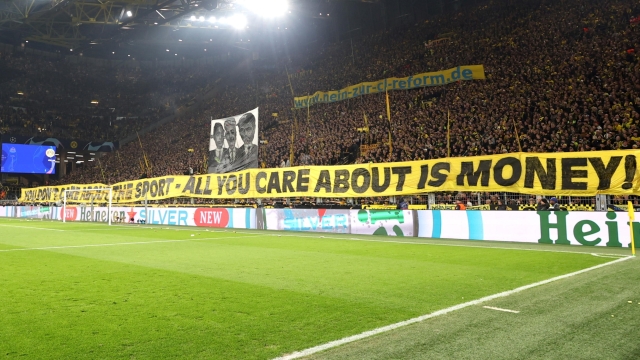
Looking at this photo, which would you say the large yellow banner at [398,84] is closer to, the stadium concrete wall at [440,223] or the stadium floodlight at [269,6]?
the stadium floodlight at [269,6]

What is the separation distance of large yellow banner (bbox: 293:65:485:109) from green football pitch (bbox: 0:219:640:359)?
753 inches

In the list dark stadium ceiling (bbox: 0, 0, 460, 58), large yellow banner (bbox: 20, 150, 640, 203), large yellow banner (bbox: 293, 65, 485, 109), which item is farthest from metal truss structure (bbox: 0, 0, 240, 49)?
large yellow banner (bbox: 20, 150, 640, 203)

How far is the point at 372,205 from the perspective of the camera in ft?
63.6

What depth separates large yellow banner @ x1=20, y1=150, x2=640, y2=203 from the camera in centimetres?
1362

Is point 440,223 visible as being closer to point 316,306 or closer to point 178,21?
point 316,306

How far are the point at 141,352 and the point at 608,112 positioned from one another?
19.7 m

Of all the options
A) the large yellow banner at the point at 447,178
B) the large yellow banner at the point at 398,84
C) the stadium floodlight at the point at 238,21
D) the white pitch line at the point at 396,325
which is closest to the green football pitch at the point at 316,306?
the white pitch line at the point at 396,325

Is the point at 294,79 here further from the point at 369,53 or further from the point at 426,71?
the point at 426,71

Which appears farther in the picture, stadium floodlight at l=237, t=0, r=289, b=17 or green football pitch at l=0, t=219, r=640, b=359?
stadium floodlight at l=237, t=0, r=289, b=17

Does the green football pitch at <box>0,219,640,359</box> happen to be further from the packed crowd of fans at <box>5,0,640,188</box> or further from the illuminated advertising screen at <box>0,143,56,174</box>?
the illuminated advertising screen at <box>0,143,56,174</box>

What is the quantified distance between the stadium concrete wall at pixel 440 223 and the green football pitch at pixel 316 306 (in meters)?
2.43

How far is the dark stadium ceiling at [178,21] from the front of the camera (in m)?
37.2

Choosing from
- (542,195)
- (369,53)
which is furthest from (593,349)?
(369,53)

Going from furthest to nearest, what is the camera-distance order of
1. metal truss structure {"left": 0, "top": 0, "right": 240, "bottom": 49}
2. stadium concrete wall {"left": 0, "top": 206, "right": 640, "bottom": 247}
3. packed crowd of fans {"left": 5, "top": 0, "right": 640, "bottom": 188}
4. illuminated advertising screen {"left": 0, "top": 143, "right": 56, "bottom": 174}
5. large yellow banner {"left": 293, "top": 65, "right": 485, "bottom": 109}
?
illuminated advertising screen {"left": 0, "top": 143, "right": 56, "bottom": 174}, metal truss structure {"left": 0, "top": 0, "right": 240, "bottom": 49}, large yellow banner {"left": 293, "top": 65, "right": 485, "bottom": 109}, packed crowd of fans {"left": 5, "top": 0, "right": 640, "bottom": 188}, stadium concrete wall {"left": 0, "top": 206, "right": 640, "bottom": 247}
